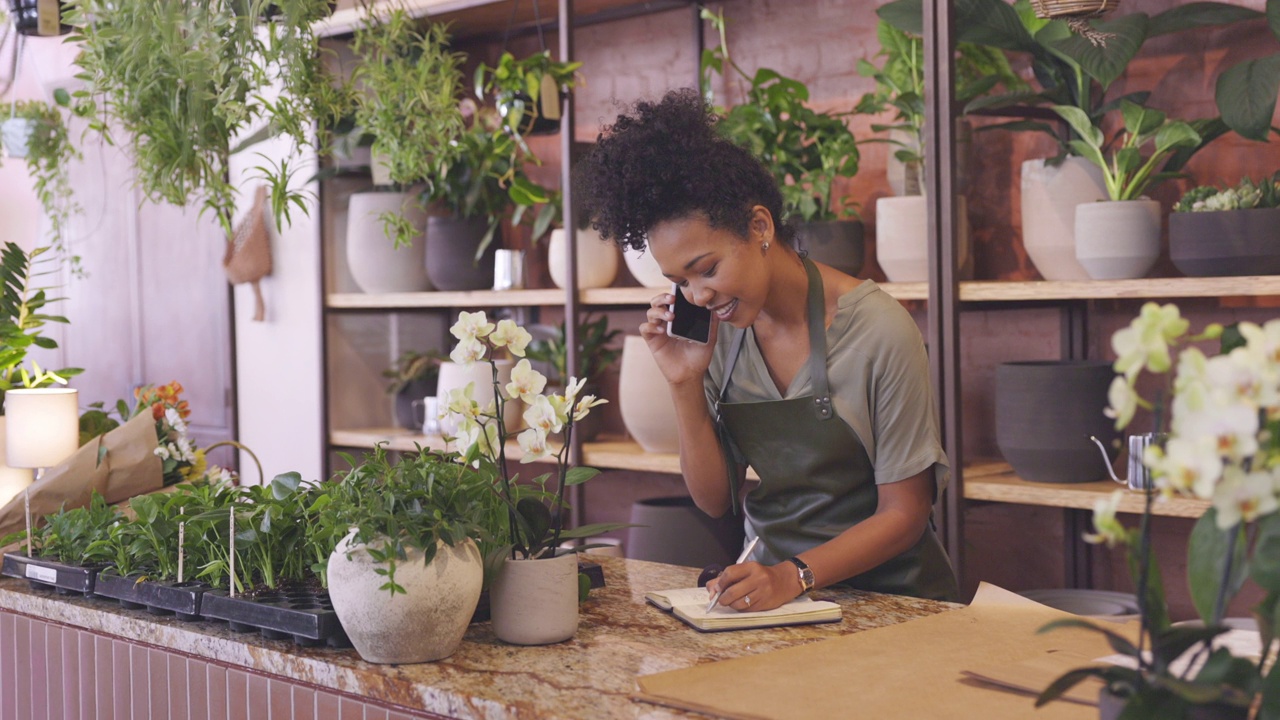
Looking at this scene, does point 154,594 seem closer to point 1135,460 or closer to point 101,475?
point 101,475

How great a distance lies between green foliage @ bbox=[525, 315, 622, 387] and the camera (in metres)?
3.73

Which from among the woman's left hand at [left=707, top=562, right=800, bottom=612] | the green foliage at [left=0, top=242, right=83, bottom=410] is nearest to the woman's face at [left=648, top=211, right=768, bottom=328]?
the woman's left hand at [left=707, top=562, right=800, bottom=612]

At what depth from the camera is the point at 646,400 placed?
3422 mm

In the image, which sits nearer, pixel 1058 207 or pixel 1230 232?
pixel 1230 232

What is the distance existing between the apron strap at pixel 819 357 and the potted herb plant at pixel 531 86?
60.2 inches

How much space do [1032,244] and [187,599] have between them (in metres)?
2.02

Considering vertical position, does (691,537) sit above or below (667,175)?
below

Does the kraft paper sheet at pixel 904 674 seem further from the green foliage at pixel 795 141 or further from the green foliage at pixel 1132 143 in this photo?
the green foliage at pixel 795 141

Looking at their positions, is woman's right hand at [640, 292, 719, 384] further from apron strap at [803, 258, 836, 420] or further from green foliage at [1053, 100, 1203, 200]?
green foliage at [1053, 100, 1203, 200]

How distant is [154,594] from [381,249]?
7.76 feet

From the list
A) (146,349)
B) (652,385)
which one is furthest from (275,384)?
(652,385)

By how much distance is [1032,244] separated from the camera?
2.91 meters

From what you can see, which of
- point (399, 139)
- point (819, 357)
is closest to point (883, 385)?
point (819, 357)

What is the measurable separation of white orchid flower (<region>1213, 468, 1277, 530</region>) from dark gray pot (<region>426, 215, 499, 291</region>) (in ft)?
10.5
